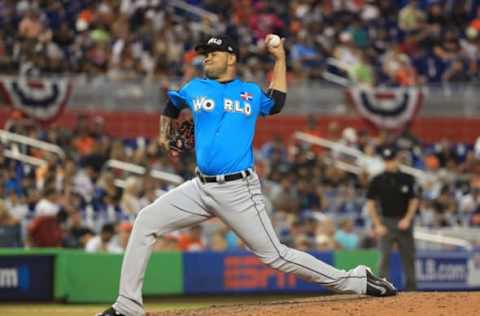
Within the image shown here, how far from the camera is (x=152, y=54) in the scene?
2283 cm

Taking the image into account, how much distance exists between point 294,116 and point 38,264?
27.2 feet

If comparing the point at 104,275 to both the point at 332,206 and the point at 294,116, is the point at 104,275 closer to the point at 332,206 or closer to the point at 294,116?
the point at 332,206

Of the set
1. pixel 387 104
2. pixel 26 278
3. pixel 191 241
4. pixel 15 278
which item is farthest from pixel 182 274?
pixel 387 104

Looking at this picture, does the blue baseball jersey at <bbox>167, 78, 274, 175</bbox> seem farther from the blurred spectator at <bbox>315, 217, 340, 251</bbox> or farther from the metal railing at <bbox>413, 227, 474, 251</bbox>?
the metal railing at <bbox>413, 227, 474, 251</bbox>

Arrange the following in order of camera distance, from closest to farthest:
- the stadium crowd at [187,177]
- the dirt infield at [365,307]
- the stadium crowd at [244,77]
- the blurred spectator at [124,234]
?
1. the dirt infield at [365,307]
2. the blurred spectator at [124,234]
3. the stadium crowd at [187,177]
4. the stadium crowd at [244,77]

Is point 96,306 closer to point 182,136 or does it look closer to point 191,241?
point 191,241

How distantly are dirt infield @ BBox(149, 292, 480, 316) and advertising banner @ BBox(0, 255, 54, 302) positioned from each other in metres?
6.41

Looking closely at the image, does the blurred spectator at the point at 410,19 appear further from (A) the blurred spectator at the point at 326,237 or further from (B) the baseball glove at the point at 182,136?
(B) the baseball glove at the point at 182,136

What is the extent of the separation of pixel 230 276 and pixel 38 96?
620 cm

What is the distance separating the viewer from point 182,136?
867 centimetres

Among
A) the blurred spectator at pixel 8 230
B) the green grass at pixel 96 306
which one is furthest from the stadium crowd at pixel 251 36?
the green grass at pixel 96 306

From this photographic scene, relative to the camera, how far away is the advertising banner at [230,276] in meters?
16.2

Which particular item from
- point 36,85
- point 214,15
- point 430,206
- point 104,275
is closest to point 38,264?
point 104,275

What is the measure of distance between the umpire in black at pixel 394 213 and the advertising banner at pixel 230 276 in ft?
8.03
